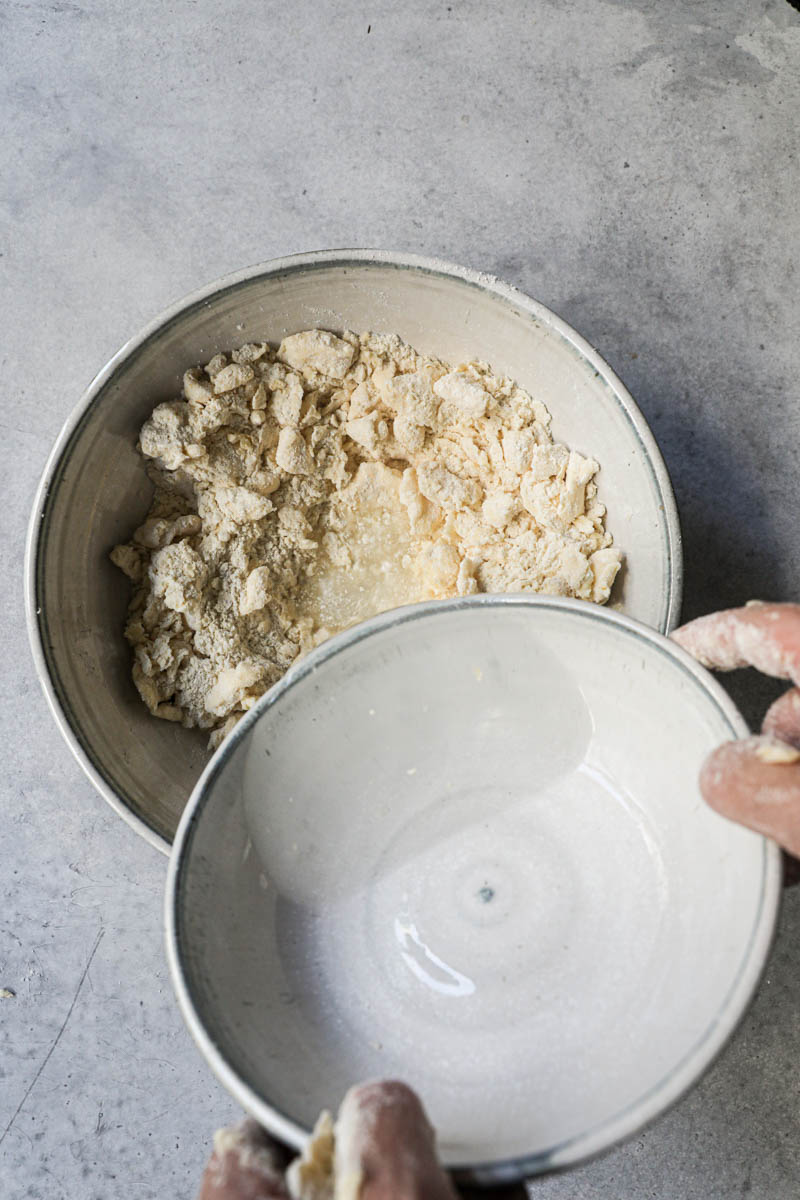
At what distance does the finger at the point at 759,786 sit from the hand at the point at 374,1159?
0.32 m

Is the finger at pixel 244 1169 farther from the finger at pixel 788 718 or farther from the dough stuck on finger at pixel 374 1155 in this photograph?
the finger at pixel 788 718

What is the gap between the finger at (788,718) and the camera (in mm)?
828

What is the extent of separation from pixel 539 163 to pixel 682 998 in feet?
3.58

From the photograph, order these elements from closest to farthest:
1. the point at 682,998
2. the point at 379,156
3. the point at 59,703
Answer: the point at 682,998 → the point at 59,703 → the point at 379,156

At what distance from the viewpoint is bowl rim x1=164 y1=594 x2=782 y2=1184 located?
2.23 feet

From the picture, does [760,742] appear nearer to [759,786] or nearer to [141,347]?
[759,786]

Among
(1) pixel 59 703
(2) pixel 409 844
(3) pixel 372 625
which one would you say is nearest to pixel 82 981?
(1) pixel 59 703

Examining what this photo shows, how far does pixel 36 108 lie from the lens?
1.38 metres

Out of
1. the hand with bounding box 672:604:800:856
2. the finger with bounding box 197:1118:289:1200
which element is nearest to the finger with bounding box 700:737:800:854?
the hand with bounding box 672:604:800:856

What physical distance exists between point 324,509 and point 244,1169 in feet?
2.28

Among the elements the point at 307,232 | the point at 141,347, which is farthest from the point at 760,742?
the point at 307,232

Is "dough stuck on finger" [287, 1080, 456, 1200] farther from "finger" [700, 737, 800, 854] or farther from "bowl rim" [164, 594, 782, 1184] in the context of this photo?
"finger" [700, 737, 800, 854]

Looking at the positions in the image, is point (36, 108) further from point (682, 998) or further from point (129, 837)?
point (682, 998)

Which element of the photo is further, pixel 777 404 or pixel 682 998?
pixel 777 404
